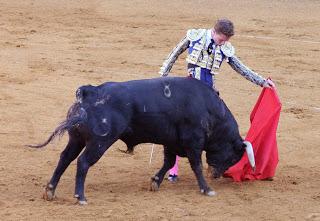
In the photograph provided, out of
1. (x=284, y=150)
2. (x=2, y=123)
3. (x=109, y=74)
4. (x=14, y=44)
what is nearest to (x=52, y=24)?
Result: (x=14, y=44)

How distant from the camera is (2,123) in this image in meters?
9.25

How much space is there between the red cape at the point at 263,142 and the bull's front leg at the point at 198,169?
→ 60cm

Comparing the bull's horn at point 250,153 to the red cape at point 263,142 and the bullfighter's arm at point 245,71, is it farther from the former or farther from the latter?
the bullfighter's arm at point 245,71

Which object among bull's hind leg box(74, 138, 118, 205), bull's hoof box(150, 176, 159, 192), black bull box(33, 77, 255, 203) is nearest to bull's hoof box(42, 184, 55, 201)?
black bull box(33, 77, 255, 203)

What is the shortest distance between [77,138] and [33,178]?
0.92m

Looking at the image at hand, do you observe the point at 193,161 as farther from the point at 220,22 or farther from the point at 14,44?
the point at 14,44

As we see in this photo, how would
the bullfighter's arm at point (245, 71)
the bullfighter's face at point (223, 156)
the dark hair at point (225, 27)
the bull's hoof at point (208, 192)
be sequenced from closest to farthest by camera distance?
the dark hair at point (225, 27) → the bull's hoof at point (208, 192) → the bullfighter's face at point (223, 156) → the bullfighter's arm at point (245, 71)

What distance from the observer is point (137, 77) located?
11.8 metres

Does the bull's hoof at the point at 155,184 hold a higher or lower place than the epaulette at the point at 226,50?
lower

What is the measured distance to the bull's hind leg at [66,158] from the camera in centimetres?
671

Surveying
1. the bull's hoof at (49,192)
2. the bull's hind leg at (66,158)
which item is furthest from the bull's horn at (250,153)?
the bull's hoof at (49,192)

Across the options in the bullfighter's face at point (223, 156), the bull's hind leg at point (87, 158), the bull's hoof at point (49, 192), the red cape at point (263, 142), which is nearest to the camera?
the bull's hind leg at point (87, 158)

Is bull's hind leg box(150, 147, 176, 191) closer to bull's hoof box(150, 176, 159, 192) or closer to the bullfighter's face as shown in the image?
bull's hoof box(150, 176, 159, 192)

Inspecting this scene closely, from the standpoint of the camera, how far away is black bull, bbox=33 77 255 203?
6.54 metres
